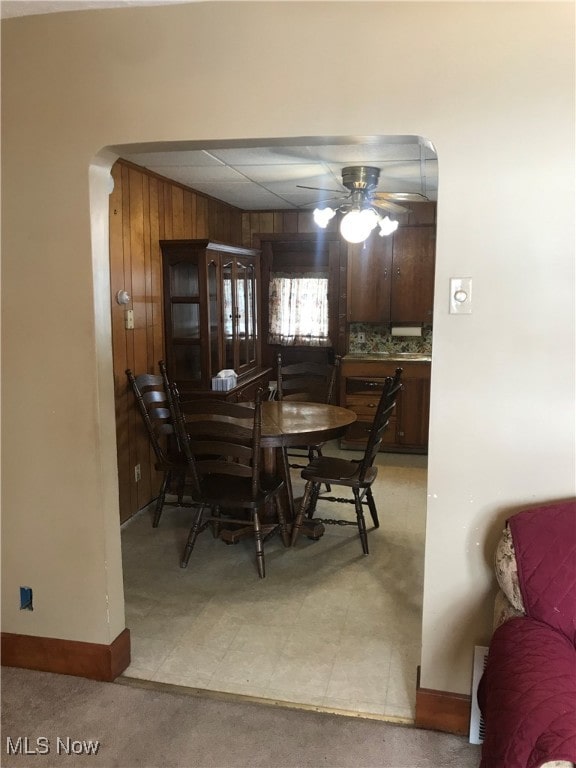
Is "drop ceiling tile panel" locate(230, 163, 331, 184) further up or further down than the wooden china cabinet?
further up

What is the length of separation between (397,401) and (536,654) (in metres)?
3.93

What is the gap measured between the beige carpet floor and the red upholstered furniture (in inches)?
17.6

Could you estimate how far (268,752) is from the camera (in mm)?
2004

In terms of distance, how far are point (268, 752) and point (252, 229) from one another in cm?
482

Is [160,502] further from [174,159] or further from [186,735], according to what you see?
[174,159]

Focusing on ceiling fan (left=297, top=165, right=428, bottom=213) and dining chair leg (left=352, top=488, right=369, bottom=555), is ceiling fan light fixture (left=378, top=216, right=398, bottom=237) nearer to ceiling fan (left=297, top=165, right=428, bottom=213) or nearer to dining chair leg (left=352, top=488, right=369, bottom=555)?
ceiling fan (left=297, top=165, right=428, bottom=213)

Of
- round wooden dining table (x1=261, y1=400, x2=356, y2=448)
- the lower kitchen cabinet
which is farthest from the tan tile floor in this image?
the lower kitchen cabinet

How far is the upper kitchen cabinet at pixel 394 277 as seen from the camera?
5.50 meters

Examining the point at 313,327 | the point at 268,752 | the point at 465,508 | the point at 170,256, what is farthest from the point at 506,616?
the point at 313,327

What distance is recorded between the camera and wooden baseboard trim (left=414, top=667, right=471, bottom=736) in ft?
6.79

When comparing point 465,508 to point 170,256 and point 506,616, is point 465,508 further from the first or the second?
point 170,256

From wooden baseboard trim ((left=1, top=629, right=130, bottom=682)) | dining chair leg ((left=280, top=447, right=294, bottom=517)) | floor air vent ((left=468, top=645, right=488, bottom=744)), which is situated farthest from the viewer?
dining chair leg ((left=280, top=447, right=294, bottom=517))

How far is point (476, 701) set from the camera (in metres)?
1.99

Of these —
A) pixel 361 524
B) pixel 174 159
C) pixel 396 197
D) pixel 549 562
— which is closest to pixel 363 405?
pixel 361 524
